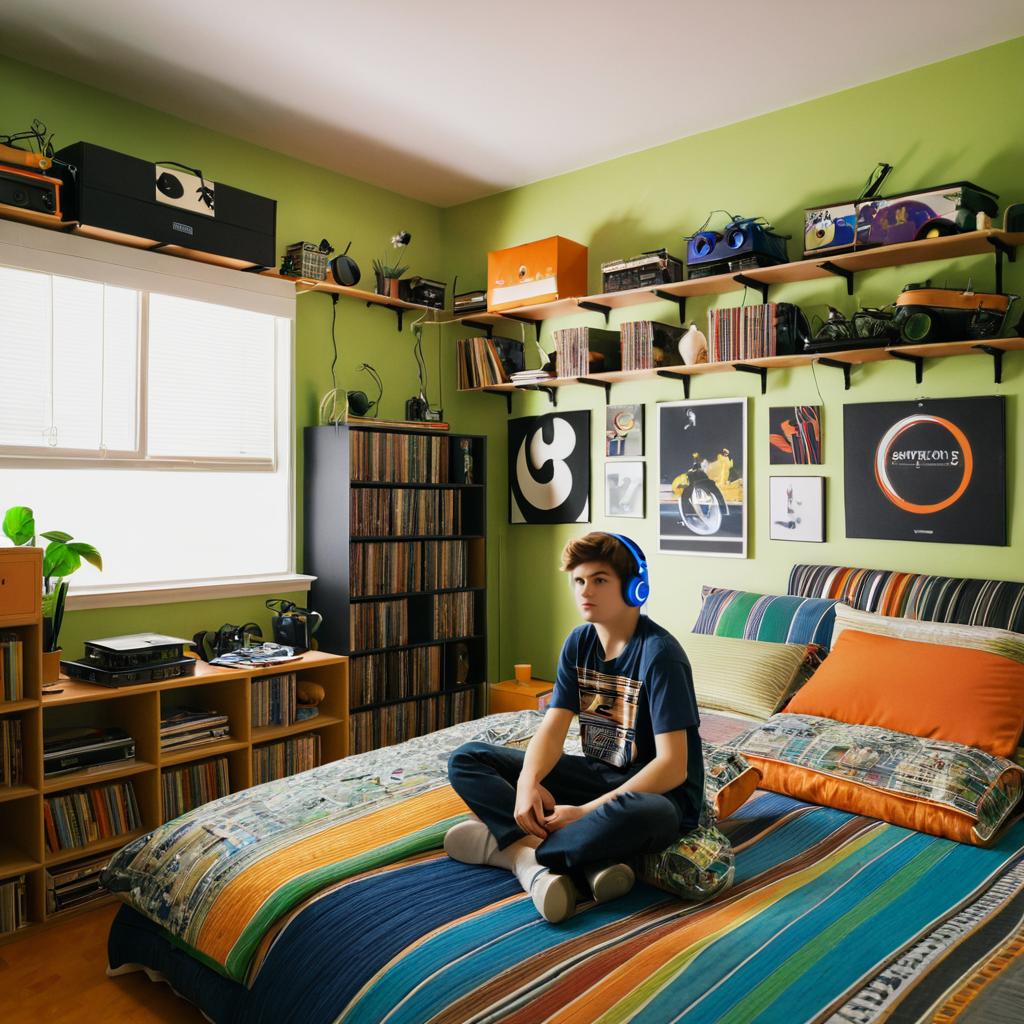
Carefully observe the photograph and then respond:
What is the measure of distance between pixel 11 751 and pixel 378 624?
1584 millimetres

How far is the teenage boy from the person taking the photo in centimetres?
174

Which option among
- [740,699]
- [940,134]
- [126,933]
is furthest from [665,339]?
[126,933]

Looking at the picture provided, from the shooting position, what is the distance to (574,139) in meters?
3.91

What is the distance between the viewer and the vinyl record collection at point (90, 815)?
2.75 metres

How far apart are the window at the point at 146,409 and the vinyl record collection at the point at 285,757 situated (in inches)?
29.4

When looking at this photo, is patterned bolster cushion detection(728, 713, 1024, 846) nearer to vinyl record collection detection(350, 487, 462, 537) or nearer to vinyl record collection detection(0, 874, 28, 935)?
vinyl record collection detection(350, 487, 462, 537)

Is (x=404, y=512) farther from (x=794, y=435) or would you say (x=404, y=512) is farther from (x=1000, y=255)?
(x=1000, y=255)

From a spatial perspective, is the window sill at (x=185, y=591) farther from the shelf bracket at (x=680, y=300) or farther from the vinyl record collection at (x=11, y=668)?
the shelf bracket at (x=680, y=300)

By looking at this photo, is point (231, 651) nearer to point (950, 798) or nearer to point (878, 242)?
point (950, 798)

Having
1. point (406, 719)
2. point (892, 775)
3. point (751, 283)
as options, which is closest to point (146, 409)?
point (406, 719)

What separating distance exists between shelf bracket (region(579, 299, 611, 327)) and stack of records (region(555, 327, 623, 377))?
0.11 meters

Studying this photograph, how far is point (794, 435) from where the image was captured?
3.56m

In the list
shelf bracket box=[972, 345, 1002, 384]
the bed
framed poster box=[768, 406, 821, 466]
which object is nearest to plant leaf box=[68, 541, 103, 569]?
the bed

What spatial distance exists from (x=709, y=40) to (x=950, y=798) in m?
2.53
